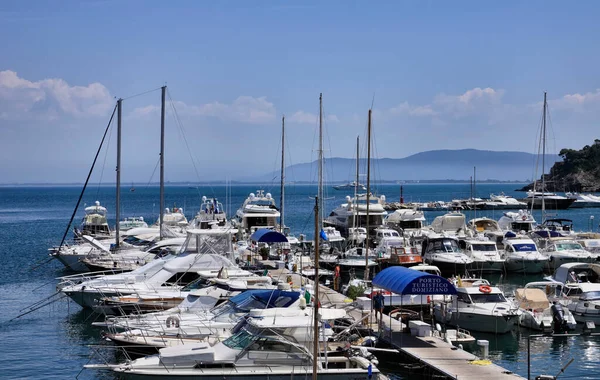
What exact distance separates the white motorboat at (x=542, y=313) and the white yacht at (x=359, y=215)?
2457cm

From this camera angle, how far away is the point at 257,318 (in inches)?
854

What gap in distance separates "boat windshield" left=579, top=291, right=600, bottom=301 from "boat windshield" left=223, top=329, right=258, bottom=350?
17709 mm

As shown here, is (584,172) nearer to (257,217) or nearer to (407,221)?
(407,221)

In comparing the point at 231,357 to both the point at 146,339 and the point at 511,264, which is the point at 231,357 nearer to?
the point at 146,339

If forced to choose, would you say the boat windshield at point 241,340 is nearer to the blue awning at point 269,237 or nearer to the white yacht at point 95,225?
the blue awning at point 269,237

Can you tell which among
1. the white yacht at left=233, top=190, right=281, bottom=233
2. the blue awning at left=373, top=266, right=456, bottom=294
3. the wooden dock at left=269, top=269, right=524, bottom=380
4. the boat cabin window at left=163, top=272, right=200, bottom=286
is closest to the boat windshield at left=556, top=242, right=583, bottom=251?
the white yacht at left=233, top=190, right=281, bottom=233

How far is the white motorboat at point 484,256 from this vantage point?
156ft

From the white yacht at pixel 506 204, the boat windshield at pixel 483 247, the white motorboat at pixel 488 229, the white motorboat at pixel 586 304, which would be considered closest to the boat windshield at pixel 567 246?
the boat windshield at pixel 483 247

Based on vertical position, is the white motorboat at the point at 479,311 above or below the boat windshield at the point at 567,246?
below

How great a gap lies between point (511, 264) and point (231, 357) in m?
30.9

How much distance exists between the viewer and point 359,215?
195 feet

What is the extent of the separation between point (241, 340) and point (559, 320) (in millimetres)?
14818

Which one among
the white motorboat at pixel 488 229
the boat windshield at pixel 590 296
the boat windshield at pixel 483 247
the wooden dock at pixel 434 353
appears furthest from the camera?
the white motorboat at pixel 488 229

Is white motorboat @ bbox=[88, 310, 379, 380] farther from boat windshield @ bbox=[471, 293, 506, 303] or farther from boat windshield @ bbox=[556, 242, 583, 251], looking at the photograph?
boat windshield @ bbox=[556, 242, 583, 251]
